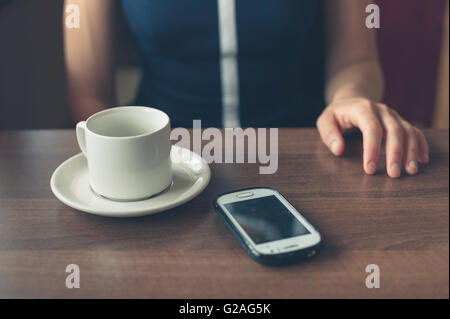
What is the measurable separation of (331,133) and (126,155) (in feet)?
0.89

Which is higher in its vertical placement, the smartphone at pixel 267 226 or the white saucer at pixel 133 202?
the white saucer at pixel 133 202

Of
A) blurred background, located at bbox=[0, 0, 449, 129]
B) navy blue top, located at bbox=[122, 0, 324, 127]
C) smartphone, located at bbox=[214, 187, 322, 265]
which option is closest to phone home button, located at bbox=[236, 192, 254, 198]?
smartphone, located at bbox=[214, 187, 322, 265]

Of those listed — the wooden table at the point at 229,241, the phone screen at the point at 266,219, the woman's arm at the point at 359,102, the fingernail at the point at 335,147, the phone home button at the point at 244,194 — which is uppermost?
the woman's arm at the point at 359,102

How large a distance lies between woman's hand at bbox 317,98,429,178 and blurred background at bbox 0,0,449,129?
47 centimetres

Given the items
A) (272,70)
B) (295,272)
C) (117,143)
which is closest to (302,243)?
(295,272)

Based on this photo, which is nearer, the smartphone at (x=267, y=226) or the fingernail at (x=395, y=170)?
the smartphone at (x=267, y=226)

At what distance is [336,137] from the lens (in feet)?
1.90

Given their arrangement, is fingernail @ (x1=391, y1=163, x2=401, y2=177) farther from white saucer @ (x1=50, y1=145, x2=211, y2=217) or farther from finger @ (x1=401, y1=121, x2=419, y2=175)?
white saucer @ (x1=50, y1=145, x2=211, y2=217)

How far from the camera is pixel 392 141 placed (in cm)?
55

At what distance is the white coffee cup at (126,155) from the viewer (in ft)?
1.40

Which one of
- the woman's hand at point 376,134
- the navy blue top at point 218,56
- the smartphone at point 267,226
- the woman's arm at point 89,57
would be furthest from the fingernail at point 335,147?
the woman's arm at point 89,57
